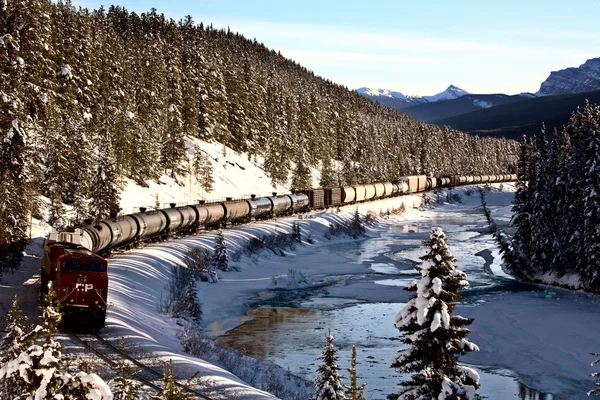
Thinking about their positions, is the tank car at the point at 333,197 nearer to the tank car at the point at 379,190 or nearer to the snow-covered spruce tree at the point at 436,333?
the tank car at the point at 379,190

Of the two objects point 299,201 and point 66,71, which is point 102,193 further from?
point 299,201

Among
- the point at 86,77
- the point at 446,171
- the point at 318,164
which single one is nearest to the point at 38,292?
the point at 86,77

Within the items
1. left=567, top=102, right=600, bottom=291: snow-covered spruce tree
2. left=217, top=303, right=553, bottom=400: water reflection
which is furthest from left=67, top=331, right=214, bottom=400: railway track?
left=567, top=102, right=600, bottom=291: snow-covered spruce tree

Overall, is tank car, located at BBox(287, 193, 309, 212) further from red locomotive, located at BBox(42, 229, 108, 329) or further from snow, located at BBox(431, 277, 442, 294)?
snow, located at BBox(431, 277, 442, 294)

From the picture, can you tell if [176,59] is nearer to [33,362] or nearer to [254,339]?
[254,339]

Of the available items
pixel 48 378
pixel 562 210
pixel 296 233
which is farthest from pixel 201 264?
pixel 48 378

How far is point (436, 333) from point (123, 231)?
30.0 meters

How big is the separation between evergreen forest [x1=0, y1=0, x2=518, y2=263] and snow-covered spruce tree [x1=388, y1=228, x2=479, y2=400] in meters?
26.6

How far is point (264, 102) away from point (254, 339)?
94056 mm

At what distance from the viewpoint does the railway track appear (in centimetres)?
1903

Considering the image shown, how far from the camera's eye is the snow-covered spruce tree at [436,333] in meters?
15.5

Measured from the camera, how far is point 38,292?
31328 mm

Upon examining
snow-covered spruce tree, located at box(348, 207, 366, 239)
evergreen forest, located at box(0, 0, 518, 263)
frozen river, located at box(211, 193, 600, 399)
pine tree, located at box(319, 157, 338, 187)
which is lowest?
frozen river, located at box(211, 193, 600, 399)

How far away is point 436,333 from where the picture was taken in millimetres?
15867
